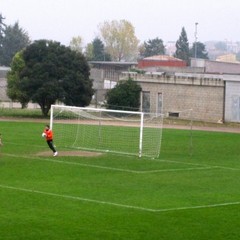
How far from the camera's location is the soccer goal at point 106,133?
171ft

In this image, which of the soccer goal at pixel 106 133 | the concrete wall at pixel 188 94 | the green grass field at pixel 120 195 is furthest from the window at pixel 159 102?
the green grass field at pixel 120 195

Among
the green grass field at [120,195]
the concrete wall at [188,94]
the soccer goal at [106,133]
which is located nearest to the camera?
the green grass field at [120,195]

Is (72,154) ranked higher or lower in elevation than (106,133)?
lower

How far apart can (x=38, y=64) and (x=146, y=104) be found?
1111 cm

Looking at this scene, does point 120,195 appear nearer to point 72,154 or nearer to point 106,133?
point 72,154

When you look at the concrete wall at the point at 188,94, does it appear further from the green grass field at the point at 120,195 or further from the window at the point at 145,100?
the green grass field at the point at 120,195

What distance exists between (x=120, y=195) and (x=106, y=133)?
80.6 ft

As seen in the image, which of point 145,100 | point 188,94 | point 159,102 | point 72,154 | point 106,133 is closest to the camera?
point 72,154

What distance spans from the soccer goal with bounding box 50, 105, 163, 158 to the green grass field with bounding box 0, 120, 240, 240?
1250 millimetres

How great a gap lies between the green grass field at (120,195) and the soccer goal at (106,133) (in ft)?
4.10

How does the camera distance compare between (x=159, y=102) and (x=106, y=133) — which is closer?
(x=106, y=133)

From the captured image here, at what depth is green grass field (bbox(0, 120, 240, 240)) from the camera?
87.8 feet

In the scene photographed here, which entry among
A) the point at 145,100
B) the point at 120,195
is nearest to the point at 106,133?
the point at 120,195

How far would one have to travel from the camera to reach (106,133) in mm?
59062
